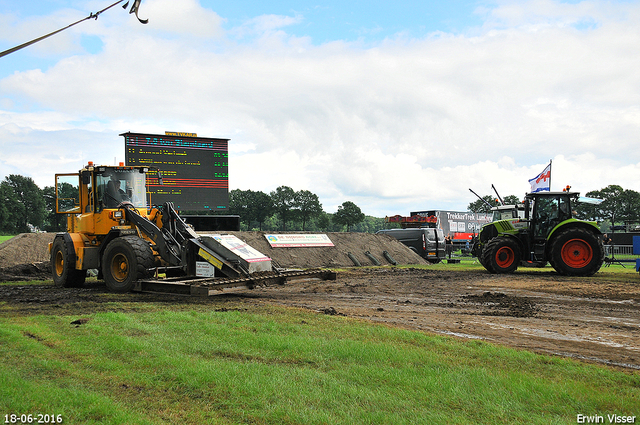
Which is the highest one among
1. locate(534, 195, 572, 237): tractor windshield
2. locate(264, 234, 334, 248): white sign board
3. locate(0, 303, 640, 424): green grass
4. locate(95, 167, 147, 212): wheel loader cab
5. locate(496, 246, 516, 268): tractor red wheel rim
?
locate(95, 167, 147, 212): wheel loader cab

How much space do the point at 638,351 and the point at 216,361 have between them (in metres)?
5.04

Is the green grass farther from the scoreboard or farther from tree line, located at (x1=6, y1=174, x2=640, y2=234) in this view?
tree line, located at (x1=6, y1=174, x2=640, y2=234)

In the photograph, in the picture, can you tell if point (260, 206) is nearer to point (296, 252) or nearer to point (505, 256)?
point (296, 252)

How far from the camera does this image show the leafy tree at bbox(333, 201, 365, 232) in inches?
3029

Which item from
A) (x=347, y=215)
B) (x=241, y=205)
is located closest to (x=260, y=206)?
(x=241, y=205)

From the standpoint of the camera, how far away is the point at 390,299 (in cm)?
1080

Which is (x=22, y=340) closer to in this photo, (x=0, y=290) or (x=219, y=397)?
(x=219, y=397)

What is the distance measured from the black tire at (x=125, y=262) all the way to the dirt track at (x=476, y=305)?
405 mm

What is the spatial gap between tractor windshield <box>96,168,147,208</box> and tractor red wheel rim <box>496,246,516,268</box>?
39.5ft

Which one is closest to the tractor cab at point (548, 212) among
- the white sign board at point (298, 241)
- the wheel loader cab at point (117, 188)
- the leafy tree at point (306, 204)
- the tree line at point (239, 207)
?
the white sign board at point (298, 241)

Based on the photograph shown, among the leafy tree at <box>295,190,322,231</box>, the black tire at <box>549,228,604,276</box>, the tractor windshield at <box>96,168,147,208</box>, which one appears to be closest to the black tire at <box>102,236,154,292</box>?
the tractor windshield at <box>96,168,147,208</box>

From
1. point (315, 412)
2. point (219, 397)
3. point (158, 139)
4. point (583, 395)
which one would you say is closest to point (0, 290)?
point (219, 397)

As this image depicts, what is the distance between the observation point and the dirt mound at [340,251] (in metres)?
21.2

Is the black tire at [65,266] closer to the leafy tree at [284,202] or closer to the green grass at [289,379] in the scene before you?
the green grass at [289,379]
